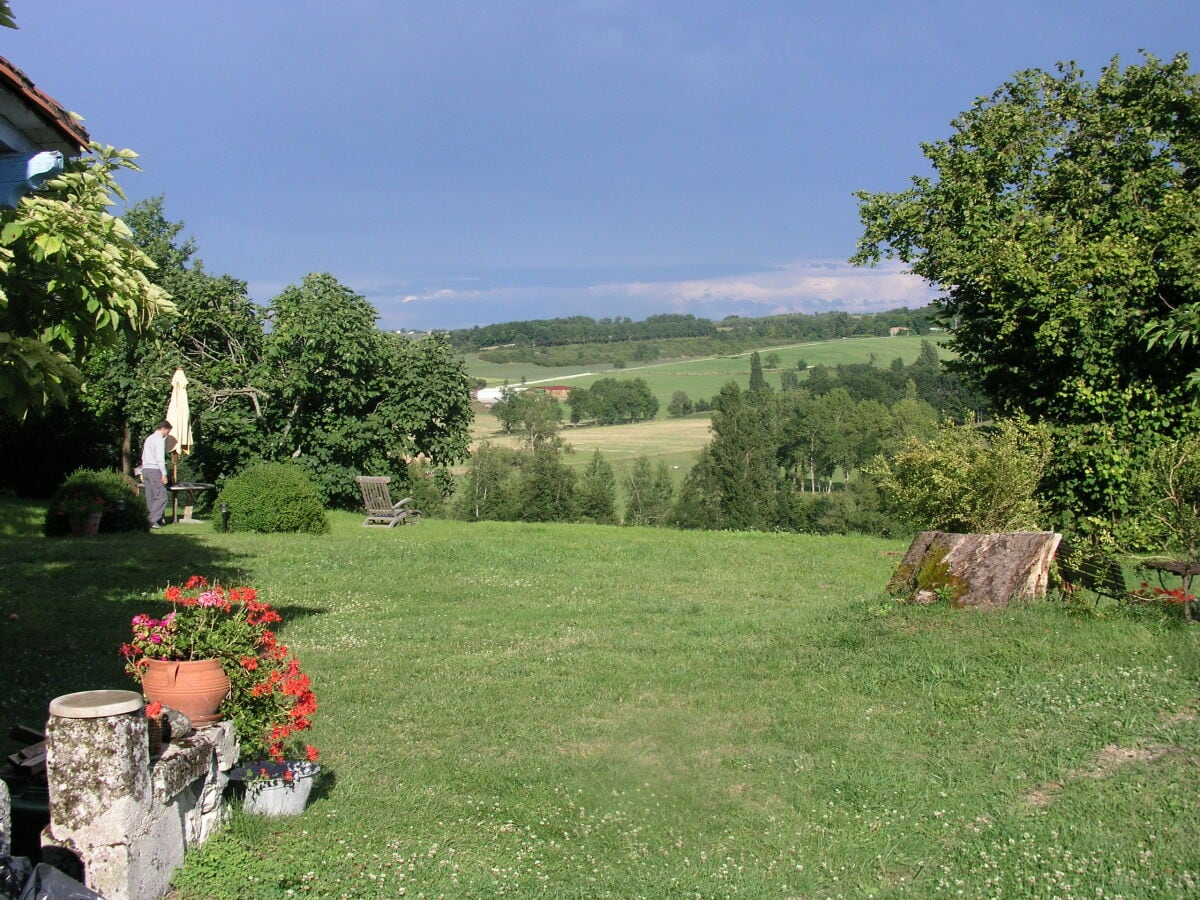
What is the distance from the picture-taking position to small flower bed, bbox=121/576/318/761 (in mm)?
5402

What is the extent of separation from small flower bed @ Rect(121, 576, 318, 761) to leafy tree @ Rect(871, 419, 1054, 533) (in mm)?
9192

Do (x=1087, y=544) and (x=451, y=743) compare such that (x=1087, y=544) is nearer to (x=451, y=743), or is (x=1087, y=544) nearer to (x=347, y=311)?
(x=451, y=743)

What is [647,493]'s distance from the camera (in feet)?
260

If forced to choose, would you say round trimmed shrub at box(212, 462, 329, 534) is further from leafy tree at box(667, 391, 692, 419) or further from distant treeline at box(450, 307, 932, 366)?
distant treeline at box(450, 307, 932, 366)

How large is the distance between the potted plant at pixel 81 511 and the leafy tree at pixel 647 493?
60.2m

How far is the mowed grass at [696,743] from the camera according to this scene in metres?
5.11

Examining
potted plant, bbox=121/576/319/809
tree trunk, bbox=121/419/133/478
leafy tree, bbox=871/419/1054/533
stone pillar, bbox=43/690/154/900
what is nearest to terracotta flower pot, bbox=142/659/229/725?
potted plant, bbox=121/576/319/809

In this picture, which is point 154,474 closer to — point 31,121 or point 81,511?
point 81,511

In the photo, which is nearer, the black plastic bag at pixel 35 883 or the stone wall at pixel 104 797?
the black plastic bag at pixel 35 883

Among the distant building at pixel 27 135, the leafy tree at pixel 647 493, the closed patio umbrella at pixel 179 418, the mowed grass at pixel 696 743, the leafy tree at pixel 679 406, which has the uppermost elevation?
the distant building at pixel 27 135

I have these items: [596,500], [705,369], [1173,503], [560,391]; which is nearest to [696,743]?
[1173,503]

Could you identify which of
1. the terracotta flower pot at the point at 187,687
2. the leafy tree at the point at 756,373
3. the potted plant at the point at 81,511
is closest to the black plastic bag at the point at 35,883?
the terracotta flower pot at the point at 187,687

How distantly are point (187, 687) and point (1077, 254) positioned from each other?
12.2m

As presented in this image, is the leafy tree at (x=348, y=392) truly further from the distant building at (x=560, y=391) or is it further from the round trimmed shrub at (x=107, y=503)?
the distant building at (x=560, y=391)
